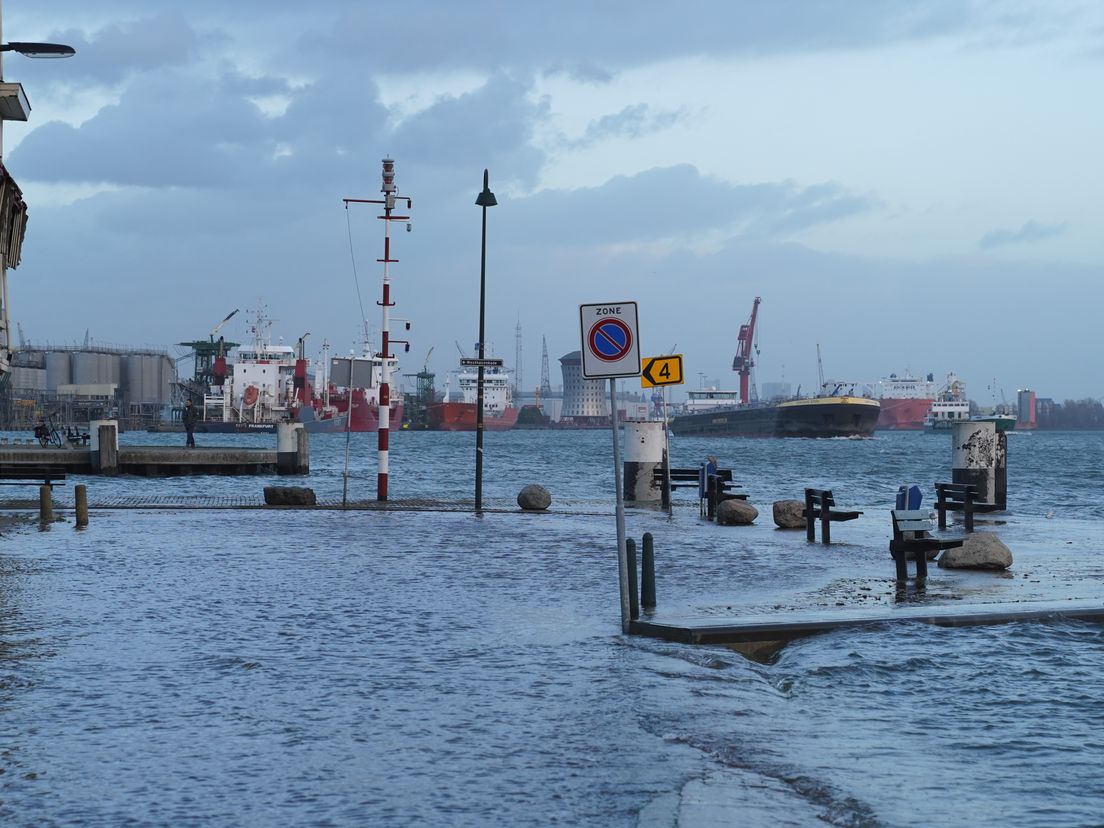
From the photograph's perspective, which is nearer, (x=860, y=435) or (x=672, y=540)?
(x=672, y=540)

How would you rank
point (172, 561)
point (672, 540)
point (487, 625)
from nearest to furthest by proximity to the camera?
point (487, 625)
point (172, 561)
point (672, 540)

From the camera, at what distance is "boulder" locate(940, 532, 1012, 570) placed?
678 inches

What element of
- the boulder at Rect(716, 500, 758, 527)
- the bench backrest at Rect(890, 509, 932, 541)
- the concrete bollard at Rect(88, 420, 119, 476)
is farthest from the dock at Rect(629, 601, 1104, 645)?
the concrete bollard at Rect(88, 420, 119, 476)

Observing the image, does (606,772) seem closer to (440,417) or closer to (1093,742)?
(1093,742)

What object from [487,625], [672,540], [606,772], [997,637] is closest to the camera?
[606,772]

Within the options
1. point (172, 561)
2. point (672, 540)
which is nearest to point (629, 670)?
point (172, 561)

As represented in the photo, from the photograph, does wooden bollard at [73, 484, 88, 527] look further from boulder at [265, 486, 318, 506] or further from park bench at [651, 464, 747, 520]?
park bench at [651, 464, 747, 520]

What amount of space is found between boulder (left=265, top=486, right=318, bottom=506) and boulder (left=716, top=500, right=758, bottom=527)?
31.6 feet

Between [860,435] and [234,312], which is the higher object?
[234,312]

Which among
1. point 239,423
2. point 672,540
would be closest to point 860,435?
point 239,423

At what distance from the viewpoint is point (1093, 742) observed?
8.38 meters

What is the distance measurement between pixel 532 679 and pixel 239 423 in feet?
415

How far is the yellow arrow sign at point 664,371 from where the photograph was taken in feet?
83.8

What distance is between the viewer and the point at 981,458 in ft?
97.7
